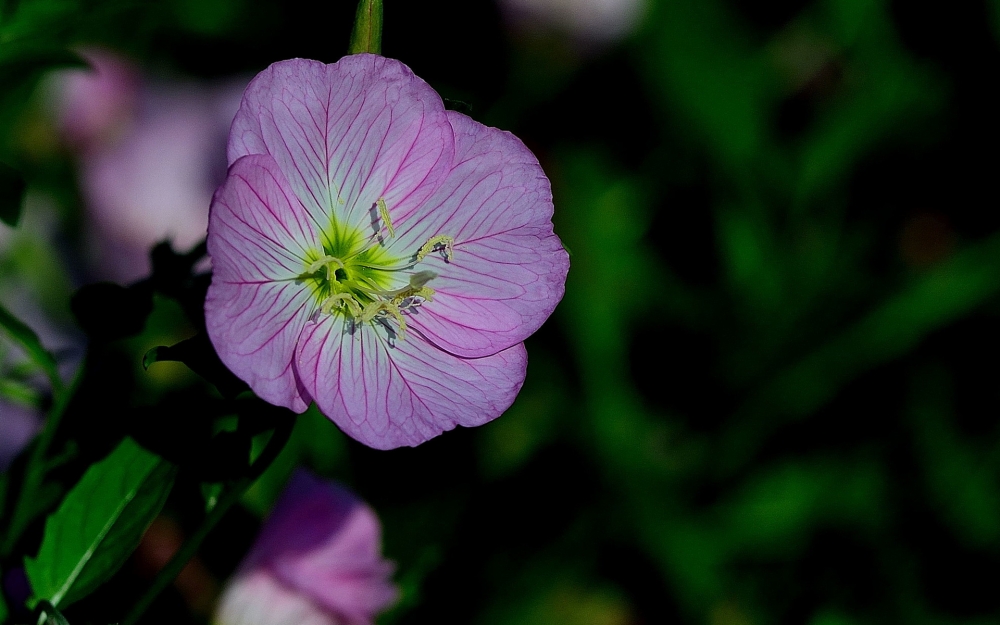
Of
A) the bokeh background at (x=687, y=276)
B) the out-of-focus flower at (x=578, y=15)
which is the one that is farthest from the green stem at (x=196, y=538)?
the out-of-focus flower at (x=578, y=15)

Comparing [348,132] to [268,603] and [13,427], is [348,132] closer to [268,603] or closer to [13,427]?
[268,603]

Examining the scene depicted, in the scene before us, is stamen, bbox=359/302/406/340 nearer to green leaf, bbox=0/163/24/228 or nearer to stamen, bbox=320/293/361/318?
stamen, bbox=320/293/361/318

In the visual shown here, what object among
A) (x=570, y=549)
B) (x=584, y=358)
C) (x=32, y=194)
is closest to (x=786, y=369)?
(x=584, y=358)

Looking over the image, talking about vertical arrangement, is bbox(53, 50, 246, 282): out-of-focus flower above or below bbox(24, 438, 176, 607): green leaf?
below

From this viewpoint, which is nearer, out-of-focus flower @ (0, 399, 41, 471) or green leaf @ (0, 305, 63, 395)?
green leaf @ (0, 305, 63, 395)

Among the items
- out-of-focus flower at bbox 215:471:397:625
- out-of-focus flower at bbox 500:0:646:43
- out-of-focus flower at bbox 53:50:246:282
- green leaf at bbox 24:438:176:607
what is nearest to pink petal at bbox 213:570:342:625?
out-of-focus flower at bbox 215:471:397:625

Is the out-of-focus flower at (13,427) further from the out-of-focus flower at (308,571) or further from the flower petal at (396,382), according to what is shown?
the flower petal at (396,382)

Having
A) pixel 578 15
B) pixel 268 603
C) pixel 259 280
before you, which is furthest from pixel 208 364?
pixel 578 15
